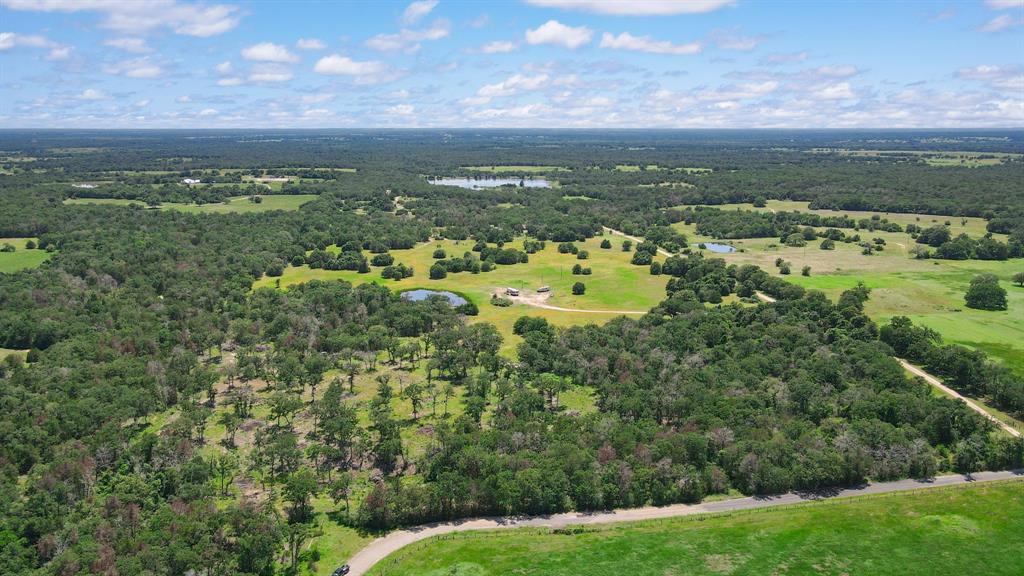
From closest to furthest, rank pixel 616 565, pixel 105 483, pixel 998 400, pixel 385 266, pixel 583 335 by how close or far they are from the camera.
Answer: pixel 616 565 < pixel 105 483 < pixel 998 400 < pixel 583 335 < pixel 385 266

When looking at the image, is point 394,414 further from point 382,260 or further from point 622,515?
point 382,260

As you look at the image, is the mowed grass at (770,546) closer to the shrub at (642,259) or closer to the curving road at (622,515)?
the curving road at (622,515)

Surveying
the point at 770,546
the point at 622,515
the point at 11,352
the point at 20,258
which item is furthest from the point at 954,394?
the point at 20,258

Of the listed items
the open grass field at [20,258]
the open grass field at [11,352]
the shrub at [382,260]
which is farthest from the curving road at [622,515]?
the open grass field at [20,258]

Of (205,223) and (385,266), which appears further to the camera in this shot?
(205,223)

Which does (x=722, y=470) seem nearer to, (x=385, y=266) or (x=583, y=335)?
(x=583, y=335)

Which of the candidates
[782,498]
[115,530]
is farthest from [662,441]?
[115,530]
